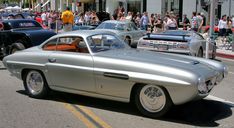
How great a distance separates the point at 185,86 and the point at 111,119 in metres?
1.33

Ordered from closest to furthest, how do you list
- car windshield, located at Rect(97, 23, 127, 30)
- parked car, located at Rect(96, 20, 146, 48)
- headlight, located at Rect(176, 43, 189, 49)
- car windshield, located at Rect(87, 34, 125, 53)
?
car windshield, located at Rect(87, 34, 125, 53) → headlight, located at Rect(176, 43, 189, 49) → parked car, located at Rect(96, 20, 146, 48) → car windshield, located at Rect(97, 23, 127, 30)

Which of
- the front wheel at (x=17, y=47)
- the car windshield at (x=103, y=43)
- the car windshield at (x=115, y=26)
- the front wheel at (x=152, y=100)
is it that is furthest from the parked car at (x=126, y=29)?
the front wheel at (x=152, y=100)

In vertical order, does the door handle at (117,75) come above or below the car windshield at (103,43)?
below

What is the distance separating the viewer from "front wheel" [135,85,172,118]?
21.9ft

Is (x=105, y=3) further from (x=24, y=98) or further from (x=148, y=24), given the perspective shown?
(x=24, y=98)

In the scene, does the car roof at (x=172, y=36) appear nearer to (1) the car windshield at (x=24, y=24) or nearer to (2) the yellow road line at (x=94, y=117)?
(1) the car windshield at (x=24, y=24)

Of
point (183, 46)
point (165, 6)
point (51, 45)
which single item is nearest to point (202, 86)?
point (51, 45)

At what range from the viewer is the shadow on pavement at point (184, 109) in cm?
679

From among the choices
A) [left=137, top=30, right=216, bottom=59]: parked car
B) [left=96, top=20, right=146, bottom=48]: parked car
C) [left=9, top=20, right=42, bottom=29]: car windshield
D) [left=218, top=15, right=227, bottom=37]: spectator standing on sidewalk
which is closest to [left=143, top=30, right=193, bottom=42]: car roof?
[left=137, top=30, right=216, bottom=59]: parked car

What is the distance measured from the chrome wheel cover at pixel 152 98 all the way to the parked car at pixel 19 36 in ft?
26.9

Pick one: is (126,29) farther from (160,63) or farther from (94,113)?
(160,63)

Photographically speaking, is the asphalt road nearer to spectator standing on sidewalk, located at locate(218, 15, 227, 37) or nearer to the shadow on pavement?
the shadow on pavement

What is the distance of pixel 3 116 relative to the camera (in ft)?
22.9

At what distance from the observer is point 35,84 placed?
839cm
